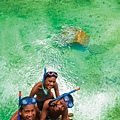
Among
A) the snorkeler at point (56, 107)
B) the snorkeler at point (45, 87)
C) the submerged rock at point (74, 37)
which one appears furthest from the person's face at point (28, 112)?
the submerged rock at point (74, 37)

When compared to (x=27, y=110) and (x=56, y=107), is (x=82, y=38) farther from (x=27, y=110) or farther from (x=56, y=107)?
(x=27, y=110)

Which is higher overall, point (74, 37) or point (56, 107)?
point (56, 107)

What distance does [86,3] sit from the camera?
7.48m

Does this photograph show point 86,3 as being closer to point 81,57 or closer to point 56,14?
point 56,14

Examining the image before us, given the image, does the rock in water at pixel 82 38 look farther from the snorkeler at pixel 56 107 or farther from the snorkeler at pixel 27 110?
the snorkeler at pixel 27 110

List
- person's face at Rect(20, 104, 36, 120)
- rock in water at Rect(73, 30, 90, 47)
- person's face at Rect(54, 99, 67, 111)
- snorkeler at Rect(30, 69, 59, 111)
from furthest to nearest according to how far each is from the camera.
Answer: rock in water at Rect(73, 30, 90, 47), snorkeler at Rect(30, 69, 59, 111), person's face at Rect(54, 99, 67, 111), person's face at Rect(20, 104, 36, 120)

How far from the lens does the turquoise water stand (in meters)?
5.04

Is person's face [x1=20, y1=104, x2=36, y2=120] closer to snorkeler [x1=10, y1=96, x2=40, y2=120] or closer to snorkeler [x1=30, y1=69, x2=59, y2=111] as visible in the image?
snorkeler [x1=10, y1=96, x2=40, y2=120]

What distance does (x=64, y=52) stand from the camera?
6000 millimetres

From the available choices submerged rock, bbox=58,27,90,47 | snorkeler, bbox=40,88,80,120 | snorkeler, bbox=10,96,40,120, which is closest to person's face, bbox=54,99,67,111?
snorkeler, bbox=40,88,80,120

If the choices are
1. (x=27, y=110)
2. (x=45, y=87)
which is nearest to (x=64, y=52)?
(x=45, y=87)

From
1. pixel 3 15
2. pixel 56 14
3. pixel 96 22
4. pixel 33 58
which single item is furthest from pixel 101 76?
pixel 3 15

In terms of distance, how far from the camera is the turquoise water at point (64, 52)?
5043 mm

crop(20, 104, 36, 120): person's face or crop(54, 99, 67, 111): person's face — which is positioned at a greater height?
crop(20, 104, 36, 120): person's face
